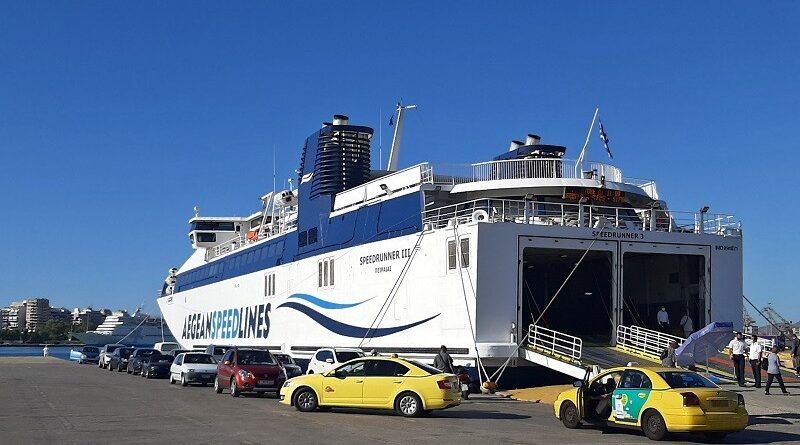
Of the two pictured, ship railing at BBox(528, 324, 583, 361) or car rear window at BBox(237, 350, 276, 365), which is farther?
car rear window at BBox(237, 350, 276, 365)

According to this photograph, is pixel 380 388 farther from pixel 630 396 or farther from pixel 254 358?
pixel 254 358

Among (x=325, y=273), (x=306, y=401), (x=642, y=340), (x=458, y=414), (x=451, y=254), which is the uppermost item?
(x=451, y=254)

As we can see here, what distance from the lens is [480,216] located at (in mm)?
24828

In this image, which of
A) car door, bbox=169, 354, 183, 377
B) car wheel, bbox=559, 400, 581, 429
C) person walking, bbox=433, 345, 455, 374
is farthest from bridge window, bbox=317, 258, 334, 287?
car wheel, bbox=559, 400, 581, 429

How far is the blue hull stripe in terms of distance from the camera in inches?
1096

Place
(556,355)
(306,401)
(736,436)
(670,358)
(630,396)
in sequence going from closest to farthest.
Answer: (630,396)
(736,436)
(306,401)
(670,358)
(556,355)

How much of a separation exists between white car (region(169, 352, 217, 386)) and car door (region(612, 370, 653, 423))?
663 inches

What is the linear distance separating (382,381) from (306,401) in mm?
1928

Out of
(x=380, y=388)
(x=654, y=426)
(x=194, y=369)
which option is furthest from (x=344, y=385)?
(x=194, y=369)

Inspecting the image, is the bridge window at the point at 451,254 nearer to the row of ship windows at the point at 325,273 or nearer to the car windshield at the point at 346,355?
the car windshield at the point at 346,355

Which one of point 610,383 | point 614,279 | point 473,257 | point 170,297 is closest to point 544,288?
point 614,279

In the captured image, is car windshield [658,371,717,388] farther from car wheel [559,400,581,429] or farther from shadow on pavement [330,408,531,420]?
shadow on pavement [330,408,531,420]

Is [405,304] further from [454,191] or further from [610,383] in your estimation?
[610,383]

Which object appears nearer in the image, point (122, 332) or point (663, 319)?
point (663, 319)
